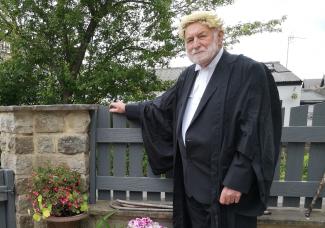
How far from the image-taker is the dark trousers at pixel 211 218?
5.96 feet

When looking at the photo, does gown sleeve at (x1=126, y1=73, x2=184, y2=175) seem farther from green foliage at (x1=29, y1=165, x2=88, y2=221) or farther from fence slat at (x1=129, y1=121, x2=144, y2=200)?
green foliage at (x1=29, y1=165, x2=88, y2=221)

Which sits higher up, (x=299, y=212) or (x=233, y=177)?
(x=233, y=177)

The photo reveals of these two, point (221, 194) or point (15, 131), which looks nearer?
point (221, 194)

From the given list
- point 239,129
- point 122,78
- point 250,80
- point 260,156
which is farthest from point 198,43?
point 122,78

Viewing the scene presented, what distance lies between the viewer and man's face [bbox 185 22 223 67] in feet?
6.00

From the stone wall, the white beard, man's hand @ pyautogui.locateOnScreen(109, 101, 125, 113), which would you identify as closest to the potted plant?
the stone wall

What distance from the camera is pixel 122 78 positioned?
17.8ft

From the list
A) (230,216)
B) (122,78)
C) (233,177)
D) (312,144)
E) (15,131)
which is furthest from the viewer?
(122,78)

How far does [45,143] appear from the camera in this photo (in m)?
2.51

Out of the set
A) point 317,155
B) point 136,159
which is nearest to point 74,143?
point 136,159

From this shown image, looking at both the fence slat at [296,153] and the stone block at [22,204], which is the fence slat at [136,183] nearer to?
the stone block at [22,204]

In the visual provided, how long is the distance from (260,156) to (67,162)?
5.18ft

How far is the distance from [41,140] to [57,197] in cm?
51

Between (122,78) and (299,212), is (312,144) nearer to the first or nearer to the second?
(299,212)
